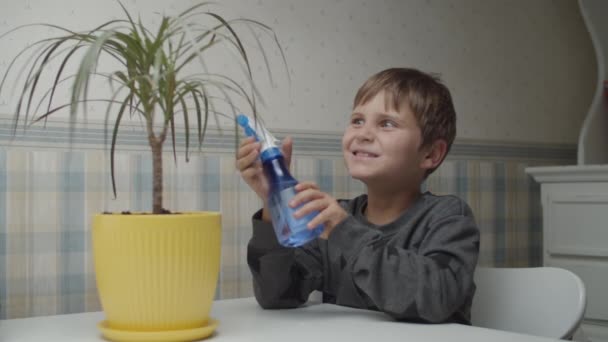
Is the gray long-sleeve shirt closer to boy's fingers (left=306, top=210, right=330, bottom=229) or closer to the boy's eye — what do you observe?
boy's fingers (left=306, top=210, right=330, bottom=229)

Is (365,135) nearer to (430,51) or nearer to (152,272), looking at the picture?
(152,272)

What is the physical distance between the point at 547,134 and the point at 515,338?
5.72 feet

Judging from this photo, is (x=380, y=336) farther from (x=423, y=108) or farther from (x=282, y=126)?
(x=282, y=126)

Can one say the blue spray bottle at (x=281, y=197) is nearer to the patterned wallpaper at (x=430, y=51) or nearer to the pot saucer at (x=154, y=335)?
the pot saucer at (x=154, y=335)

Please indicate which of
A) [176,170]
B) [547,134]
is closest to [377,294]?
[176,170]

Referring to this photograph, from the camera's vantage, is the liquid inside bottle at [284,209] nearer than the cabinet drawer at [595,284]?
Yes

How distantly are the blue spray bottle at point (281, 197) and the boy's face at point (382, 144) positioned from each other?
1.03 feet

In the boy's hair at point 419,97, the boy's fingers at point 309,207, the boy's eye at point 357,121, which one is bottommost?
the boy's fingers at point 309,207

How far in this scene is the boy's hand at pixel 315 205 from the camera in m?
1.00

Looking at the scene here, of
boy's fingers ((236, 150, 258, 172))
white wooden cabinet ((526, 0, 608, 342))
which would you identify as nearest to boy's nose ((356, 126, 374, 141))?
boy's fingers ((236, 150, 258, 172))

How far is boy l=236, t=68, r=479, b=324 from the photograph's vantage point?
107cm

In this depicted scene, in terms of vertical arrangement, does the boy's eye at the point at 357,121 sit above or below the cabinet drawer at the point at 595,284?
above

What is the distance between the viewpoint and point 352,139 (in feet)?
4.38

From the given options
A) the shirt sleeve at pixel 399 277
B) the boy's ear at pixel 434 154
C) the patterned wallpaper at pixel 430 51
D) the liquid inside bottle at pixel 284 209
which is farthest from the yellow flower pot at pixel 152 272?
the patterned wallpaper at pixel 430 51
